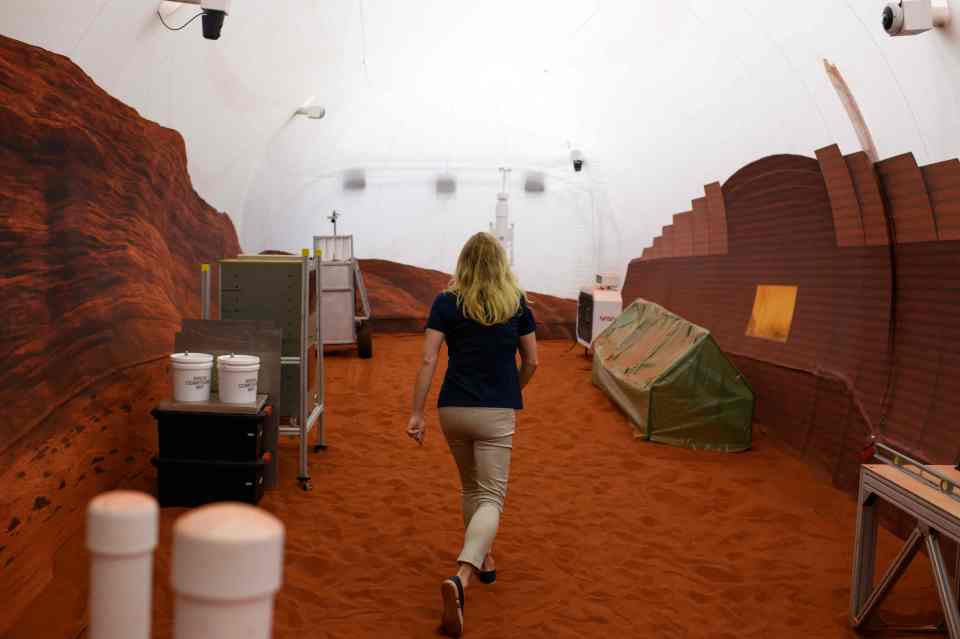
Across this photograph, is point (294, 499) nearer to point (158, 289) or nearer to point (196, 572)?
point (158, 289)

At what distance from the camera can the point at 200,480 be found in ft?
14.3

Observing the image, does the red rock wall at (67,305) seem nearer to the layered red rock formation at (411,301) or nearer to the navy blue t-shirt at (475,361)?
the navy blue t-shirt at (475,361)

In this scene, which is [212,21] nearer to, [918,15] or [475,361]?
[475,361]

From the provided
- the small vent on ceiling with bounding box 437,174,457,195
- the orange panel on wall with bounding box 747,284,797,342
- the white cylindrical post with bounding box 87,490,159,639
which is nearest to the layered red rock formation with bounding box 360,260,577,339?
the small vent on ceiling with bounding box 437,174,457,195

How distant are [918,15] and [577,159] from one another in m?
9.17

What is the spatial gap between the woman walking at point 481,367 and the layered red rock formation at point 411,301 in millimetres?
9982

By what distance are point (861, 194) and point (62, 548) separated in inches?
200

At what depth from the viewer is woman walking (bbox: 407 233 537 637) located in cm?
326

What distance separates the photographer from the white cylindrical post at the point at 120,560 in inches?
28.8

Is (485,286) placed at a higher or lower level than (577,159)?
lower

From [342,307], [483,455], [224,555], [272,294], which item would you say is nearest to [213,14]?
[272,294]

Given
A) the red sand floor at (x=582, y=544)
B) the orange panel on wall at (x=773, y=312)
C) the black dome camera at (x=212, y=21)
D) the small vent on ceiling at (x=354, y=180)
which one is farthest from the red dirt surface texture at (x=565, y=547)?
the small vent on ceiling at (x=354, y=180)

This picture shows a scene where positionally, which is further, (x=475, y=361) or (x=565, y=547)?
(x=565, y=547)

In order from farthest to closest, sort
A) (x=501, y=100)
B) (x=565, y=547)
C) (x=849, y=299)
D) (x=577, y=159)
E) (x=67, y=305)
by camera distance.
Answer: (x=577, y=159) < (x=501, y=100) < (x=849, y=299) < (x=565, y=547) < (x=67, y=305)
